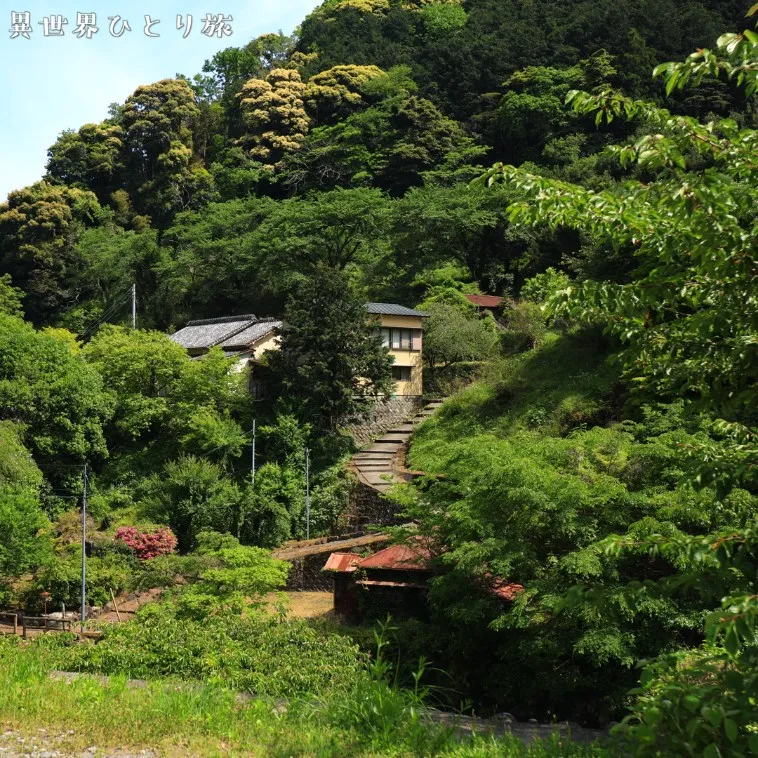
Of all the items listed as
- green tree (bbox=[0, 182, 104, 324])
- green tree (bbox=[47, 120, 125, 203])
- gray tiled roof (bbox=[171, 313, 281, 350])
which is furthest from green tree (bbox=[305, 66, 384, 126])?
gray tiled roof (bbox=[171, 313, 281, 350])

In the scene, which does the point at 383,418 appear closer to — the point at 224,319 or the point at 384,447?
the point at 384,447

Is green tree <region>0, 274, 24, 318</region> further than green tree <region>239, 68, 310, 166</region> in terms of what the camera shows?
No

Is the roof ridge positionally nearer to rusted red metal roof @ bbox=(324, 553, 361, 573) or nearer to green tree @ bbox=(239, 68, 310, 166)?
rusted red metal roof @ bbox=(324, 553, 361, 573)

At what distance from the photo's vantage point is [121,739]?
5094 millimetres

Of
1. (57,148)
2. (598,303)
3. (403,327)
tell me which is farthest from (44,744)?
(57,148)

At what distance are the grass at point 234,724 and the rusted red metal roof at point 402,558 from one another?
8.01 metres

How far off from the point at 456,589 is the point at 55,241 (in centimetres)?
3819

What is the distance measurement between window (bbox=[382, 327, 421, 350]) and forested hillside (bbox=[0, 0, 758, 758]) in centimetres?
158

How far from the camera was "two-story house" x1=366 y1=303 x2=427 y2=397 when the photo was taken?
3084 centimetres

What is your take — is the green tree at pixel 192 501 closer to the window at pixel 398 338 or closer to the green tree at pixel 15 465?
the green tree at pixel 15 465

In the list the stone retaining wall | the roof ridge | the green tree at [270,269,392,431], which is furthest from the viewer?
the roof ridge

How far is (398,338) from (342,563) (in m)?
15.7

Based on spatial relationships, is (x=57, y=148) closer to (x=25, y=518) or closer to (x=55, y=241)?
(x=55, y=241)

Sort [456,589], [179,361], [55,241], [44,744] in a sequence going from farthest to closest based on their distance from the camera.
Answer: [55,241] < [179,361] < [456,589] < [44,744]
